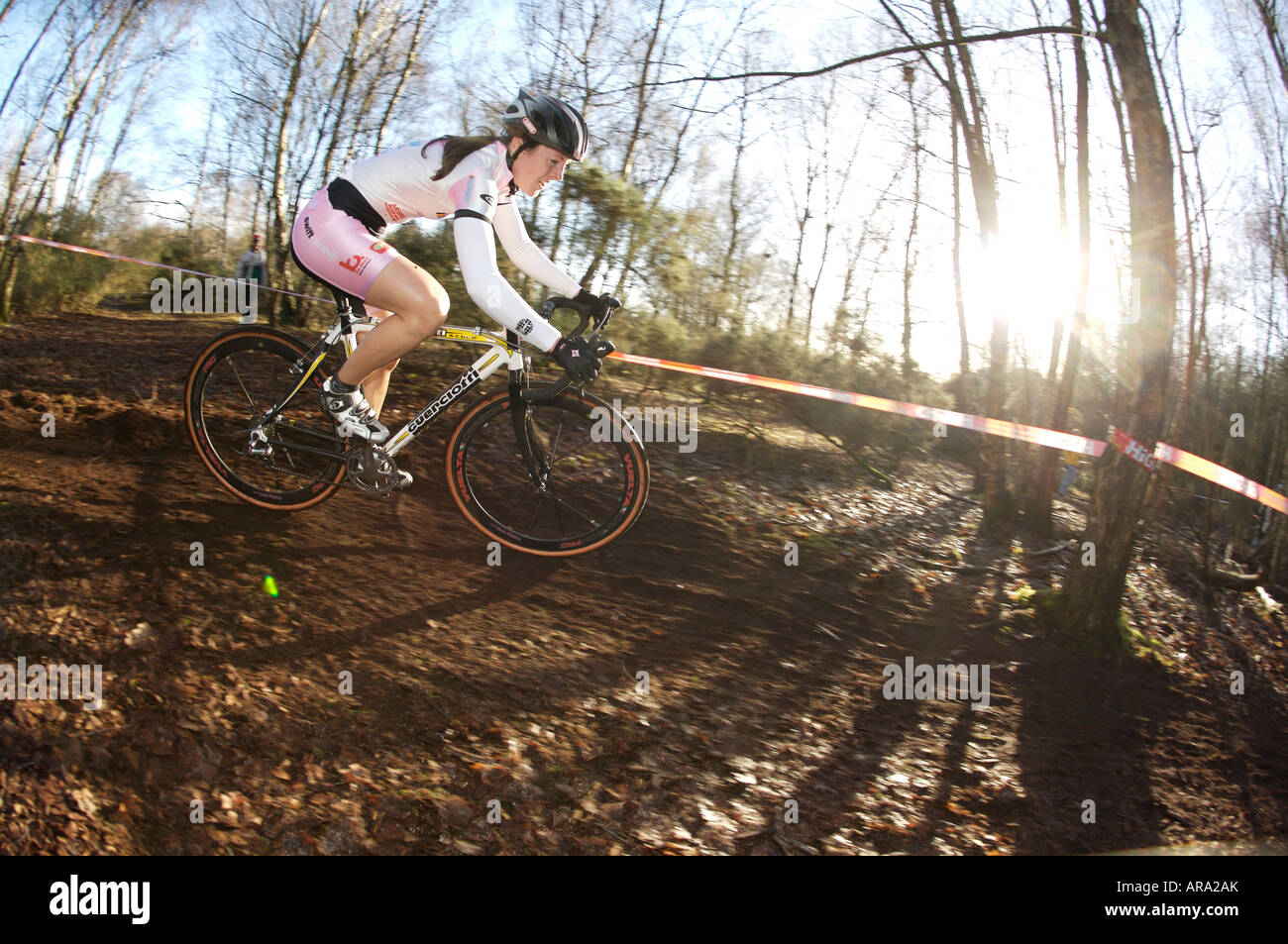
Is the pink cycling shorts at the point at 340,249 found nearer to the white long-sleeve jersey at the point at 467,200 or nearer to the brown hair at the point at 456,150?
the white long-sleeve jersey at the point at 467,200

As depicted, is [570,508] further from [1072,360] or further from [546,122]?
[1072,360]

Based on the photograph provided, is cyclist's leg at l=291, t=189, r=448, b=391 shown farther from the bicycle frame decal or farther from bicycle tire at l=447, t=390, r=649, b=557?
bicycle tire at l=447, t=390, r=649, b=557

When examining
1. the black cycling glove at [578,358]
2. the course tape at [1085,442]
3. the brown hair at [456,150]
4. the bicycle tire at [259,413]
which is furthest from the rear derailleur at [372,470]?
the course tape at [1085,442]

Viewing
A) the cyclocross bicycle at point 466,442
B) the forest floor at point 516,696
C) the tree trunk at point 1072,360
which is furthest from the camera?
the tree trunk at point 1072,360

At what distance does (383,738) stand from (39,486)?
286 cm

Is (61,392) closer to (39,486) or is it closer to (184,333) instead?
(39,486)

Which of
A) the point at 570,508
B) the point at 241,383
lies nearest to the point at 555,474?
the point at 570,508

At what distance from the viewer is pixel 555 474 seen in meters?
4.46

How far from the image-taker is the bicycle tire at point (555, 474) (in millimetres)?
4293

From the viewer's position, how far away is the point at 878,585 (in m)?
6.28

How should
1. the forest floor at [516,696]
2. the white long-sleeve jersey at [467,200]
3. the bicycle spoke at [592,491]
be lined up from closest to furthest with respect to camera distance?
the forest floor at [516,696] → the white long-sleeve jersey at [467,200] → the bicycle spoke at [592,491]

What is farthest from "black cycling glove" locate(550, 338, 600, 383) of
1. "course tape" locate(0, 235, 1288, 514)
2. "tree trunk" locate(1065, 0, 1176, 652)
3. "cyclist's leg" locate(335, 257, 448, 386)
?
"tree trunk" locate(1065, 0, 1176, 652)

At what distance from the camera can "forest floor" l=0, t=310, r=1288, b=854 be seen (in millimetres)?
2455

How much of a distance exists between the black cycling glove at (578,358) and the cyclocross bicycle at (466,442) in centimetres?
23
